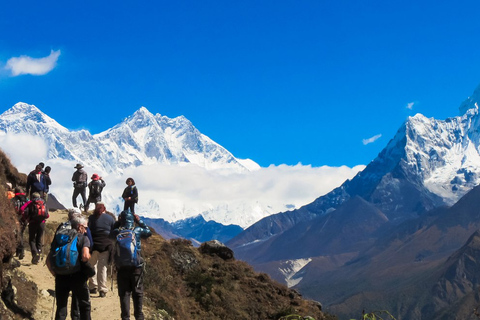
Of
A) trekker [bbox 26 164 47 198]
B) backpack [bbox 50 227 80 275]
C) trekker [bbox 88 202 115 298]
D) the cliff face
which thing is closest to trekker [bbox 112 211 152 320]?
trekker [bbox 88 202 115 298]

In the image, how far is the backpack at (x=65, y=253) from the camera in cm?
1394

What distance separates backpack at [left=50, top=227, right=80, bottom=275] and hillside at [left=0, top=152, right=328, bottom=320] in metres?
2.46

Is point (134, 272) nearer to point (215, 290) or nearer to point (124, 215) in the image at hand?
point (124, 215)

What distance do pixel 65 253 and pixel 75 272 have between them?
0.56 m

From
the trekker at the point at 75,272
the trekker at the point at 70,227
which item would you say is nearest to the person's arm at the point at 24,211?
the trekker at the point at 70,227

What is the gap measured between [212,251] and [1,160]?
40.4ft

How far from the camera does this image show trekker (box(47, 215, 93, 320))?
14.0 metres

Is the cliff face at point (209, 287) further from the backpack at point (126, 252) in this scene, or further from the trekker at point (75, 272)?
the trekker at point (75, 272)

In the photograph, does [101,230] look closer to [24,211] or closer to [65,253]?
[65,253]

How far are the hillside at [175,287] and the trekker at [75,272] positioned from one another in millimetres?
1894

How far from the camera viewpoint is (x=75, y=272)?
46.8ft

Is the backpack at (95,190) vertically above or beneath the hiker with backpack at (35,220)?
above

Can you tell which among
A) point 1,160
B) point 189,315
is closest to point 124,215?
point 189,315

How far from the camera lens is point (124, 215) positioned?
1748 centimetres
